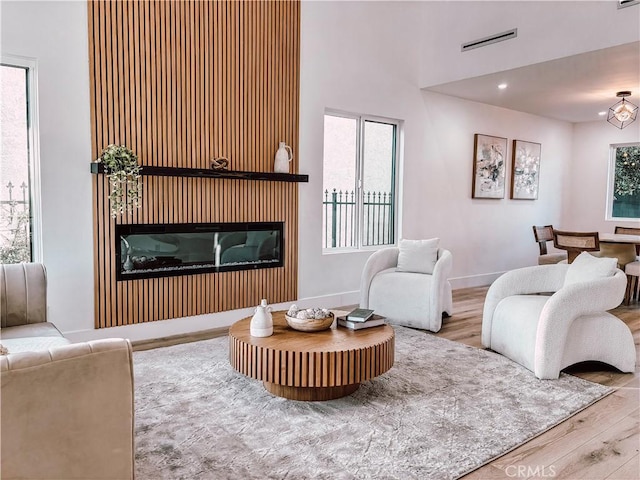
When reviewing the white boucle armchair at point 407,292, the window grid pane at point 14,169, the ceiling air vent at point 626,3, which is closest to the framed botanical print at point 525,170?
the ceiling air vent at point 626,3

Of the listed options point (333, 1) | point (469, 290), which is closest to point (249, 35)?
point (333, 1)

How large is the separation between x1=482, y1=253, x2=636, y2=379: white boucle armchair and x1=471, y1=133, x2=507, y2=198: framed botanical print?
3426mm

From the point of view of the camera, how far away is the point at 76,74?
12.4 ft

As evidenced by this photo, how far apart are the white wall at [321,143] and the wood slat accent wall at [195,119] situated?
0.40 feet

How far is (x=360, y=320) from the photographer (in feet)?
10.2

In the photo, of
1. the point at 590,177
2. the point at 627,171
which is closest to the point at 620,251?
the point at 627,171

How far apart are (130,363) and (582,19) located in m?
5.03

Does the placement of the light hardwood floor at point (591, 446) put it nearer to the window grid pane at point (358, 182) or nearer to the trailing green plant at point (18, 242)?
the window grid pane at point (358, 182)

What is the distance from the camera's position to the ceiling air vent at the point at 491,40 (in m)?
5.16

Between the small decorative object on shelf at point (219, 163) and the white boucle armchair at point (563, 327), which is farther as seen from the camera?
the small decorative object on shelf at point (219, 163)

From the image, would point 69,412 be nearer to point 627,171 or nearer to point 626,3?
point 626,3

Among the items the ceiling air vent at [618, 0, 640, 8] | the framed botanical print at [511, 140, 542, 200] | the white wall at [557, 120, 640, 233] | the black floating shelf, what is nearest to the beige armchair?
the black floating shelf

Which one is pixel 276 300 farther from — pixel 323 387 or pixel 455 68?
pixel 455 68

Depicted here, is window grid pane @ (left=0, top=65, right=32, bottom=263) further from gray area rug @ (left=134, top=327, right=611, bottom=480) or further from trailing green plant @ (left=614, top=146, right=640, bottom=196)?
trailing green plant @ (left=614, top=146, right=640, bottom=196)
